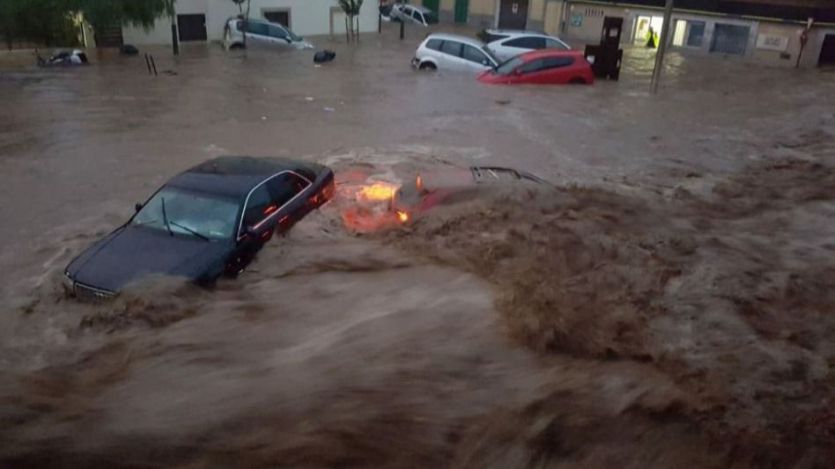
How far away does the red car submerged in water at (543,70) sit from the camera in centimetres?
1956

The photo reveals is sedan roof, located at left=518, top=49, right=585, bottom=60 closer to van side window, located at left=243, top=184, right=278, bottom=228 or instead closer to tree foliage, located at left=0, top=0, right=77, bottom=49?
van side window, located at left=243, top=184, right=278, bottom=228

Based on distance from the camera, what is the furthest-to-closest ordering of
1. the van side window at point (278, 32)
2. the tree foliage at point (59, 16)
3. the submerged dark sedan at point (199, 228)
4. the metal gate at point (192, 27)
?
1. the metal gate at point (192, 27)
2. the van side window at point (278, 32)
3. the tree foliage at point (59, 16)
4. the submerged dark sedan at point (199, 228)

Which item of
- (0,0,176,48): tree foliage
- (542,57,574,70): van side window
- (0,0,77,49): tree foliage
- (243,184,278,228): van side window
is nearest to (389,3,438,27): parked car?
(0,0,176,48): tree foliage

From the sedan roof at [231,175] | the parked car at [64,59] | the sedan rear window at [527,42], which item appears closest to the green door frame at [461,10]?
the sedan rear window at [527,42]

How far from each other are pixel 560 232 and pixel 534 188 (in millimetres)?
945

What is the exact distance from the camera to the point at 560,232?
28.9 feet

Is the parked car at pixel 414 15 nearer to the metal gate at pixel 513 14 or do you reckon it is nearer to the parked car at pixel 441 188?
the metal gate at pixel 513 14

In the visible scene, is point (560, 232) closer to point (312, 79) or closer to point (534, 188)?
point (534, 188)

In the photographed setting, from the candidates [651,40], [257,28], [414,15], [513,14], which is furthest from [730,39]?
[257,28]

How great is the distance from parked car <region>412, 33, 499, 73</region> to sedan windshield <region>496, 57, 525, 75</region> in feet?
1.67

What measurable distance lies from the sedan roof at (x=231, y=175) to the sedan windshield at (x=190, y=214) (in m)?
0.11

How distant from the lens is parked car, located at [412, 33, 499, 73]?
2072cm

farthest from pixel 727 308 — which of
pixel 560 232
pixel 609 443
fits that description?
pixel 609 443

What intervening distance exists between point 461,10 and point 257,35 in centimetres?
1646
